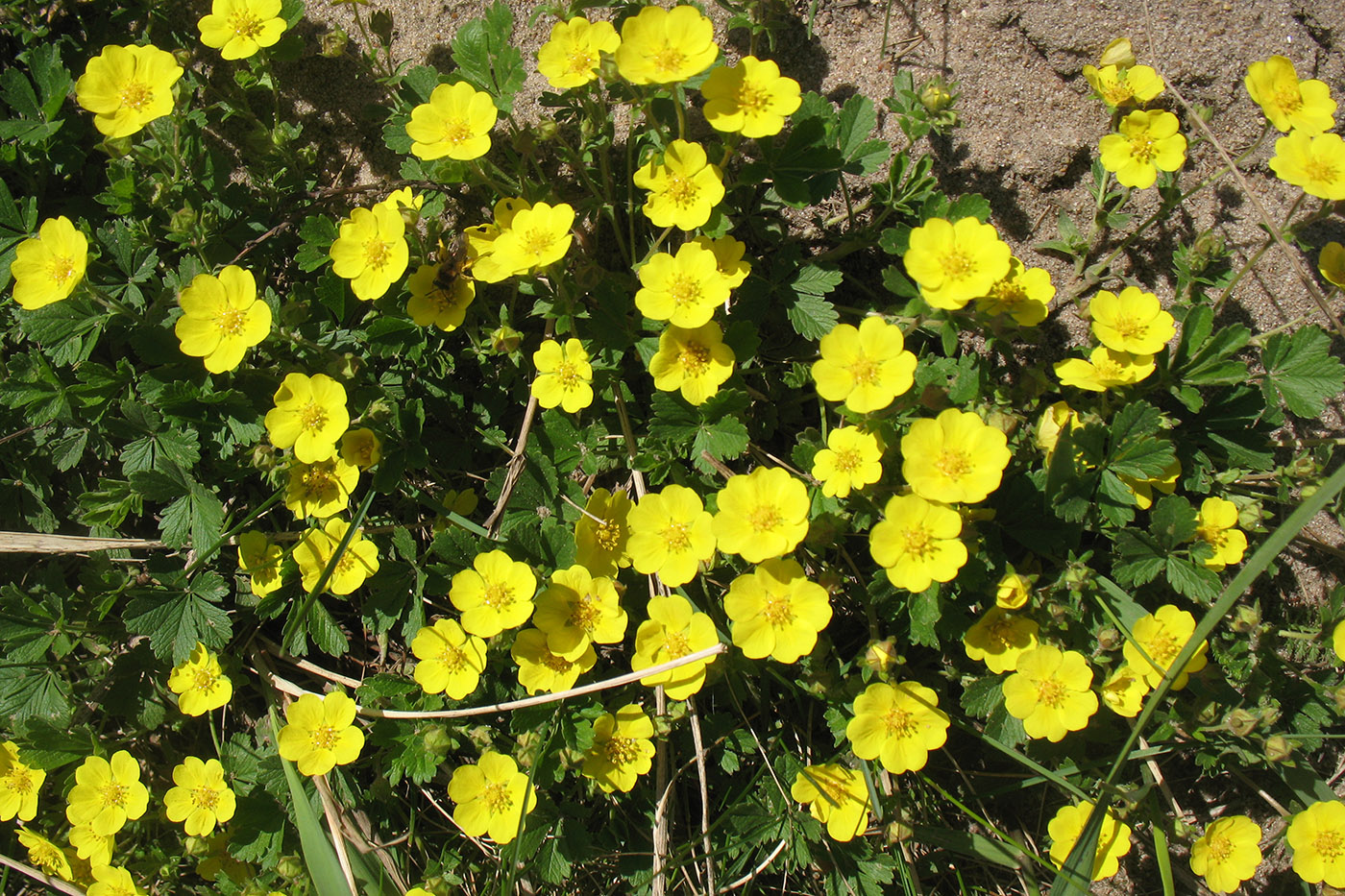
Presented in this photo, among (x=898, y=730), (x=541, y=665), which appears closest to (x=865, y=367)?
(x=898, y=730)

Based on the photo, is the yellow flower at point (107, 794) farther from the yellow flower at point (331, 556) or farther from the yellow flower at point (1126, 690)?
the yellow flower at point (1126, 690)

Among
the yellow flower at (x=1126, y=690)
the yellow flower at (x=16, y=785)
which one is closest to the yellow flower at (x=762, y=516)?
the yellow flower at (x=1126, y=690)

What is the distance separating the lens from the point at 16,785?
2998mm

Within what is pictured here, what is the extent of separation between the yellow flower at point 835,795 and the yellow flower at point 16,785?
264 centimetres

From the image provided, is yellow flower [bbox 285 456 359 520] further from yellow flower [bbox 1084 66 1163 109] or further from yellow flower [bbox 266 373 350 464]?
yellow flower [bbox 1084 66 1163 109]

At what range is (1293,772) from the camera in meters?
2.76

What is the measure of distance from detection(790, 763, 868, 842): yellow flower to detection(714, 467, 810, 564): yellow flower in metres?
0.83

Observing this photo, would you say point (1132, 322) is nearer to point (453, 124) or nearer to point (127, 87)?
point (453, 124)

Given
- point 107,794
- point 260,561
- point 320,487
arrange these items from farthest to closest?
point 107,794
point 260,561
point 320,487

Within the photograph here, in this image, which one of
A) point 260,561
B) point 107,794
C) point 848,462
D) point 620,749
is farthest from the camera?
point 107,794

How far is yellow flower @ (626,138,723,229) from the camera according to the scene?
2531mm

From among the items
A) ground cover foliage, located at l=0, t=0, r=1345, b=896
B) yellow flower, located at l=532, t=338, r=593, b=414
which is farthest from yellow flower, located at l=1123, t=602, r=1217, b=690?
yellow flower, located at l=532, t=338, r=593, b=414

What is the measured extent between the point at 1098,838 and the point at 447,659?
6.97 ft

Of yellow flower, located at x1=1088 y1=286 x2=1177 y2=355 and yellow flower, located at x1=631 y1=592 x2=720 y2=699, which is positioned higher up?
yellow flower, located at x1=1088 y1=286 x2=1177 y2=355
